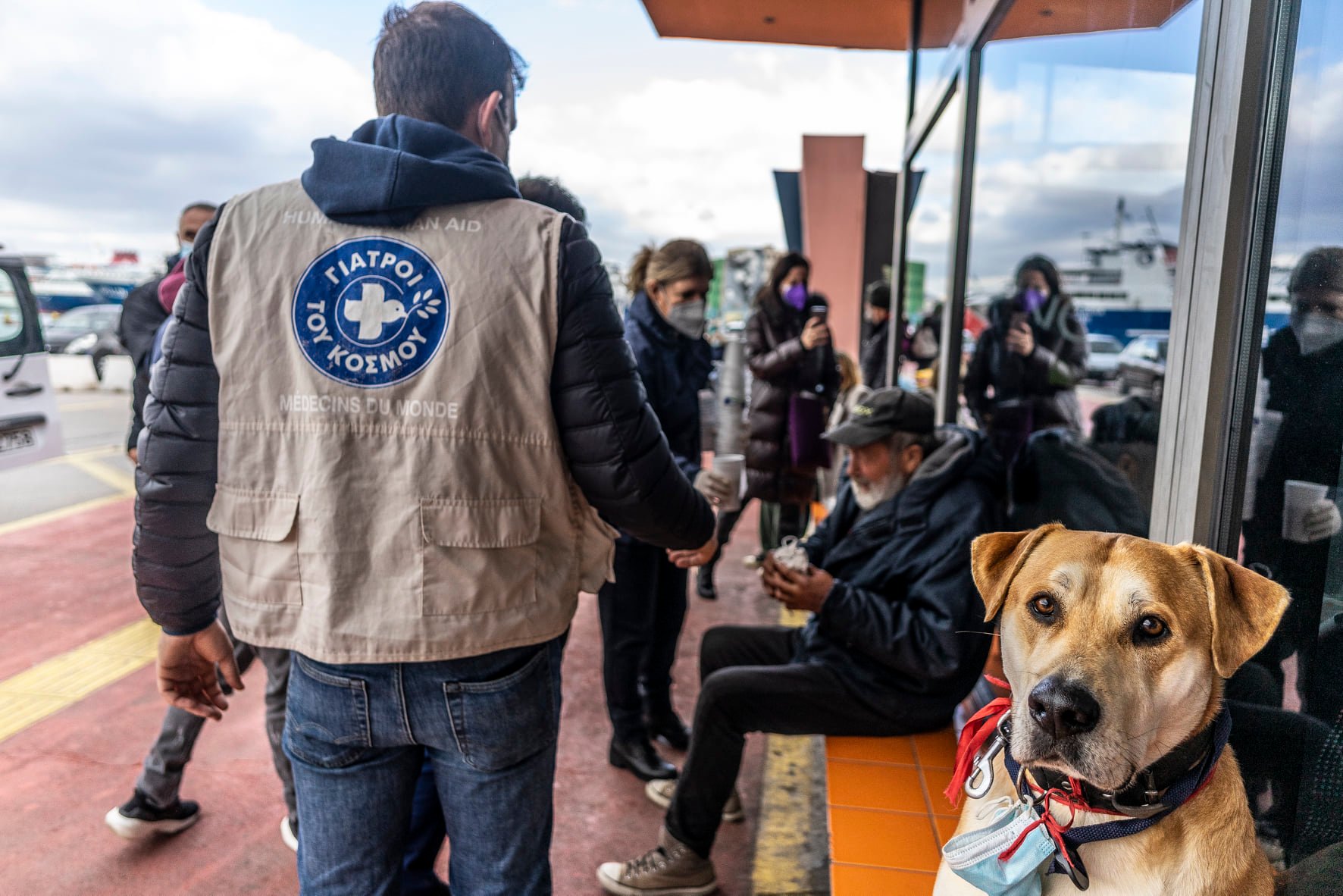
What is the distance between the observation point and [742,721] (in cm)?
228

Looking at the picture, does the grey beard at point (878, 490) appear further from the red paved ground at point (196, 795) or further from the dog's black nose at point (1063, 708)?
the dog's black nose at point (1063, 708)

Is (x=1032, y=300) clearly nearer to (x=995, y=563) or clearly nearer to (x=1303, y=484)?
(x=1303, y=484)

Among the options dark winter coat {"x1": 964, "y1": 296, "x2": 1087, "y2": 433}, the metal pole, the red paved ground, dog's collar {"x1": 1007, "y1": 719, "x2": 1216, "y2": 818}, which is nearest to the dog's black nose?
dog's collar {"x1": 1007, "y1": 719, "x2": 1216, "y2": 818}

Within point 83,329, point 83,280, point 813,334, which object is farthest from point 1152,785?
point 83,329

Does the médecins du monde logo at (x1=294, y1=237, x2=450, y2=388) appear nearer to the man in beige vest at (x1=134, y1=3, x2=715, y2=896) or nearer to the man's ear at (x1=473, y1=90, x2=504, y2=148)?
the man in beige vest at (x1=134, y1=3, x2=715, y2=896)

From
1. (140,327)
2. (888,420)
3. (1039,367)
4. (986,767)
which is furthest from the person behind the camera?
(1039,367)

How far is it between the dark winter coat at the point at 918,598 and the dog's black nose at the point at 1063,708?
3.30 feet

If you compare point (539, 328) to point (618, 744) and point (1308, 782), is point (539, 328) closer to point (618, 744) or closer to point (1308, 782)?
point (1308, 782)

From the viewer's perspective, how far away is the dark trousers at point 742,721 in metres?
2.25

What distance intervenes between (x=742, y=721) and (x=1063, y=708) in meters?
1.35

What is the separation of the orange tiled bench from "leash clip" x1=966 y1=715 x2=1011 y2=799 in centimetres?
66

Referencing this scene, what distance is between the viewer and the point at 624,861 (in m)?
2.58

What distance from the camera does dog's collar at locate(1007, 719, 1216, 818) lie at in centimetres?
107

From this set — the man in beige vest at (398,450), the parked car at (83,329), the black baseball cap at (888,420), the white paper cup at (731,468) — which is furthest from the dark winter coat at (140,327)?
the black baseball cap at (888,420)
